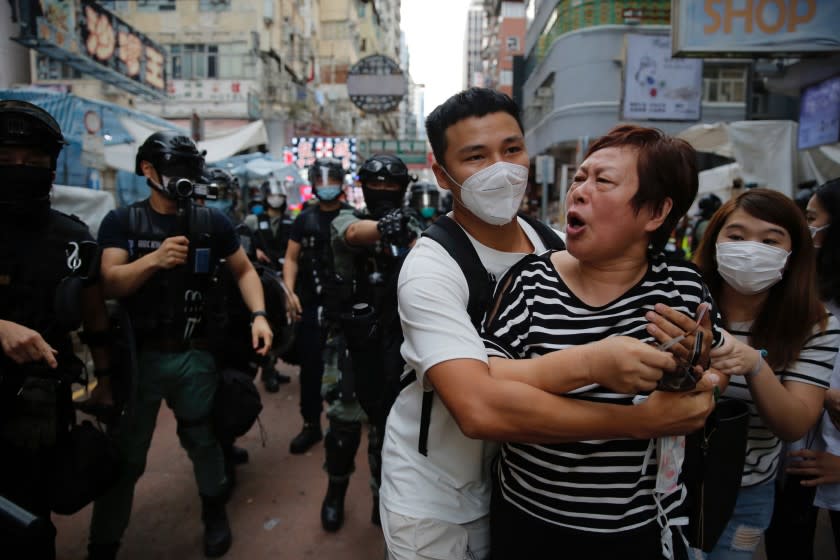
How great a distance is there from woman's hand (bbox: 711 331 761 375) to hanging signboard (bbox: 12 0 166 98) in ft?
36.8

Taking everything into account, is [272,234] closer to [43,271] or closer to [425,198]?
[425,198]

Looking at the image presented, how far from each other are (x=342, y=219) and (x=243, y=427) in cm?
148

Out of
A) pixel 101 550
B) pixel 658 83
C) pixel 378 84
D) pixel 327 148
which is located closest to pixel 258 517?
pixel 101 550

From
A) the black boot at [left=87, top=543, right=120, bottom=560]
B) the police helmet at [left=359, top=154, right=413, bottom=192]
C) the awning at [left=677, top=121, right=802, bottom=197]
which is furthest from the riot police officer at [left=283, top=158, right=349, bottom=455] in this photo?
the awning at [left=677, top=121, right=802, bottom=197]

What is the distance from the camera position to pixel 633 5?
68.5 ft

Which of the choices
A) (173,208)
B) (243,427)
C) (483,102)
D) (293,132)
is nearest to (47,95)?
(173,208)

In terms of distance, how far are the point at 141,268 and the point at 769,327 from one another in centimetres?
264

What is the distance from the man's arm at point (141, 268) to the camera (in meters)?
2.56

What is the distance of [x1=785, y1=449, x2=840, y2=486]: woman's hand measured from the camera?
2066 mm

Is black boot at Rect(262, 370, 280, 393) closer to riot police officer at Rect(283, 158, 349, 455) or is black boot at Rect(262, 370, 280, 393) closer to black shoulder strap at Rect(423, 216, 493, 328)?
riot police officer at Rect(283, 158, 349, 455)

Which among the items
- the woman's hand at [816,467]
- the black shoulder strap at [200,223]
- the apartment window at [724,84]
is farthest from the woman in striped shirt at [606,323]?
the apartment window at [724,84]

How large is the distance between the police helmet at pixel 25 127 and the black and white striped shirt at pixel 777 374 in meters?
2.79

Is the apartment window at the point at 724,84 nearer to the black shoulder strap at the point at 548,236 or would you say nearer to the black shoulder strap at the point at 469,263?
the black shoulder strap at the point at 548,236

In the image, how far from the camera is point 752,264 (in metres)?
1.83
